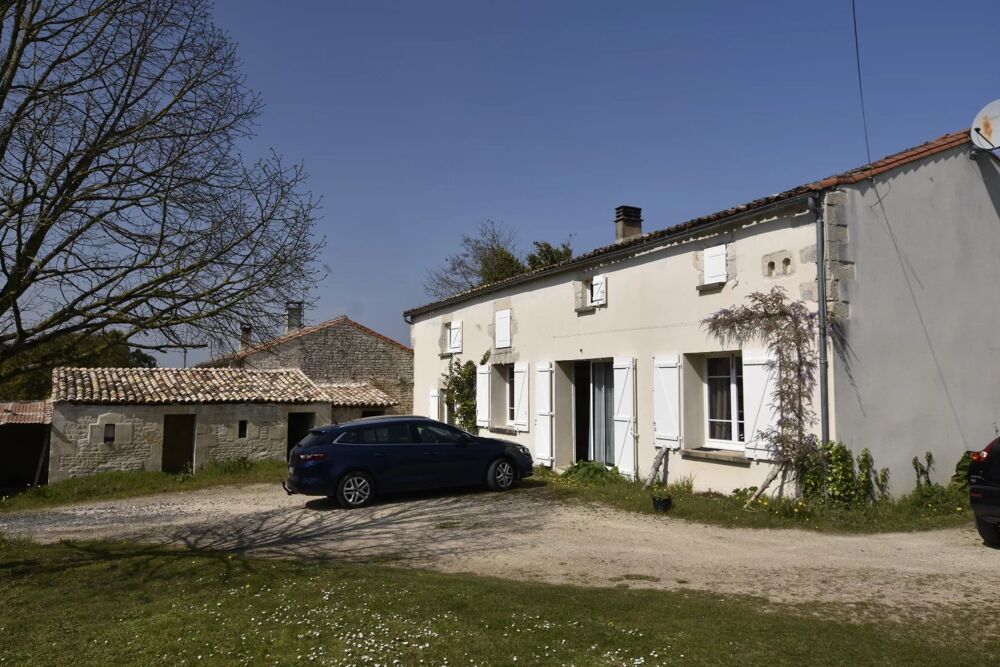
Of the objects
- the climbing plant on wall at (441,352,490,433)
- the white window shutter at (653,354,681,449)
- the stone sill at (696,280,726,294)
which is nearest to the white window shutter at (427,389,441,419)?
the climbing plant on wall at (441,352,490,433)

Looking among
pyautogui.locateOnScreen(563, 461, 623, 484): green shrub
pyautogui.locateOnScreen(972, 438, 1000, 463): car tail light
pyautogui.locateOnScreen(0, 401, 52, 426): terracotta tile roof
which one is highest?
pyautogui.locateOnScreen(0, 401, 52, 426): terracotta tile roof

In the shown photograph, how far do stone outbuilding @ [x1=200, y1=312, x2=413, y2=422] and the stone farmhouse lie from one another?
43.1 feet

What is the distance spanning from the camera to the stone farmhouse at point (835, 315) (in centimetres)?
943

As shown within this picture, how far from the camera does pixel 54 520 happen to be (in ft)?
40.6

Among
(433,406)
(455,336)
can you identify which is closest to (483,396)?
(455,336)

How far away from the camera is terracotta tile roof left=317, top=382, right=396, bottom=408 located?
77.0 ft

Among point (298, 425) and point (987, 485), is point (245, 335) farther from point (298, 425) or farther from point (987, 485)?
point (298, 425)

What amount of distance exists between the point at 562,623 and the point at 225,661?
2.26 metres

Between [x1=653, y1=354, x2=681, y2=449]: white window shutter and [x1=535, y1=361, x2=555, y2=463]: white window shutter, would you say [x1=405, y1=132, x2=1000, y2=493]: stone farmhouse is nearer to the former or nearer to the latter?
[x1=653, y1=354, x2=681, y2=449]: white window shutter

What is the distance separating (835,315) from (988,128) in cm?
416

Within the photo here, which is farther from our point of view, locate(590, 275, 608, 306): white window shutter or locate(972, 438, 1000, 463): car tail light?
locate(590, 275, 608, 306): white window shutter

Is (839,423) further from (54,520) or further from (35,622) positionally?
(54,520)

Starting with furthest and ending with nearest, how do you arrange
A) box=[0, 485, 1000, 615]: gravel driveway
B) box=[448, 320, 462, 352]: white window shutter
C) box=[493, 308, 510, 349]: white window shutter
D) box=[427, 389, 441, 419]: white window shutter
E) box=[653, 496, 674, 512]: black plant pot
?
box=[427, 389, 441, 419]: white window shutter
box=[448, 320, 462, 352]: white window shutter
box=[493, 308, 510, 349]: white window shutter
box=[653, 496, 674, 512]: black plant pot
box=[0, 485, 1000, 615]: gravel driveway

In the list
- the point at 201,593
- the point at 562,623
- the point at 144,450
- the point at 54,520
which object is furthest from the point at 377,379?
the point at 562,623
